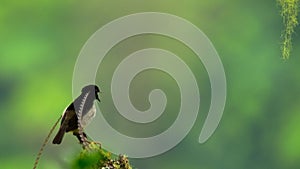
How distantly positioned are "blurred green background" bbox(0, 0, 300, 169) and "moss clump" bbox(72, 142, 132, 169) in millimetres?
13553

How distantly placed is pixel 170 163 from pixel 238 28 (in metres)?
4.29

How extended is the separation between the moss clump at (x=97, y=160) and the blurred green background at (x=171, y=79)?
13.6 metres

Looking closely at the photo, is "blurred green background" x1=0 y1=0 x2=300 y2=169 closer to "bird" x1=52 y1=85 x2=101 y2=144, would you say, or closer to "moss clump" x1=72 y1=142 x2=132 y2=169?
"bird" x1=52 y1=85 x2=101 y2=144

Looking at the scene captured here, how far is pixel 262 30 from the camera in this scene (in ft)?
61.6

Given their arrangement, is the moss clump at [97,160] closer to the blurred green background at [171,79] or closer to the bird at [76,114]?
the bird at [76,114]

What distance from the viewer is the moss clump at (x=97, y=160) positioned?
112 centimetres

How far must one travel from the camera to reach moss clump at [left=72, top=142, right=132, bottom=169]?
1120mm

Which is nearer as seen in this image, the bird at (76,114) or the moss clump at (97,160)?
the moss clump at (97,160)

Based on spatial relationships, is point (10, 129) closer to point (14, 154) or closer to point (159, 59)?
point (14, 154)

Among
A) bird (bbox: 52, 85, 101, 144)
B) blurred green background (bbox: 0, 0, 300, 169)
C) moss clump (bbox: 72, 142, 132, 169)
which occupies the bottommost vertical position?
moss clump (bbox: 72, 142, 132, 169)

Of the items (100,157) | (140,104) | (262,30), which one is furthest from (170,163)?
(100,157)

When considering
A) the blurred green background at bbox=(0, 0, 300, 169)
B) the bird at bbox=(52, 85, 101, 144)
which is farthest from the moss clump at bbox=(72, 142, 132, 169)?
the blurred green background at bbox=(0, 0, 300, 169)

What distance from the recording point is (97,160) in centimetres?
116

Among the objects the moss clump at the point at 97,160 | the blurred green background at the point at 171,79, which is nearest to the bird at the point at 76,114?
the moss clump at the point at 97,160
